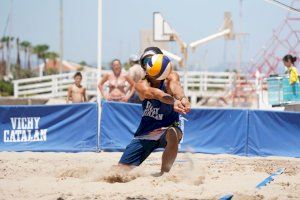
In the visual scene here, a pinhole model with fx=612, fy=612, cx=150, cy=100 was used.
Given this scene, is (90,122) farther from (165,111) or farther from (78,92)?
(165,111)

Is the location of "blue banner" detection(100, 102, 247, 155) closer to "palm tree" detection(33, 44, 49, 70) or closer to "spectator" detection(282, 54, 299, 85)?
"spectator" detection(282, 54, 299, 85)

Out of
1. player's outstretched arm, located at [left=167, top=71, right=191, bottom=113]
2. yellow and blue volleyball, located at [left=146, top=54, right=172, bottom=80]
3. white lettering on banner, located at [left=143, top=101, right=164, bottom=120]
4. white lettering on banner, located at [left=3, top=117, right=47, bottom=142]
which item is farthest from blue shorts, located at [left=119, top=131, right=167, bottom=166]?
white lettering on banner, located at [left=3, top=117, right=47, bottom=142]

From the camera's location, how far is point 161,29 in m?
21.1

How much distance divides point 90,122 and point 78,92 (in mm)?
1817

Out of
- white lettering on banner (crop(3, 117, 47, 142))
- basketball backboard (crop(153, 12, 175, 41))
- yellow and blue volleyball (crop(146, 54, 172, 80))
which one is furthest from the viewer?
basketball backboard (crop(153, 12, 175, 41))

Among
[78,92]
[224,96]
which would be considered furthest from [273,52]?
[78,92]

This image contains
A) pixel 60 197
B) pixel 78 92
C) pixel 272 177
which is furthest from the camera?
pixel 78 92

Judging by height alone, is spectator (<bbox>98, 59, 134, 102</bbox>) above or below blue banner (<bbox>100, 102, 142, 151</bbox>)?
above

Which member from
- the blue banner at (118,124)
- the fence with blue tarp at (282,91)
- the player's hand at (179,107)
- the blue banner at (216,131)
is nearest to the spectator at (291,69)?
the fence with blue tarp at (282,91)

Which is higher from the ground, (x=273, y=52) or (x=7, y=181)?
(x=273, y=52)

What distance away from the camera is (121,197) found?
5.83m

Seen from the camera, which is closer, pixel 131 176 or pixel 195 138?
pixel 131 176

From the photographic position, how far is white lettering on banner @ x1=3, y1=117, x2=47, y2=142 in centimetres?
1077

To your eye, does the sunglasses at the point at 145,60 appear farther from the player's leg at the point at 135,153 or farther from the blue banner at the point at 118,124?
the blue banner at the point at 118,124
